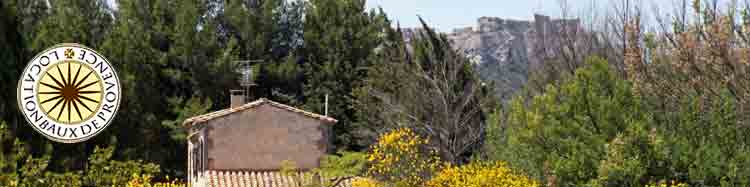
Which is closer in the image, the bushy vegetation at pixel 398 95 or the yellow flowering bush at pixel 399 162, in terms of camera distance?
the bushy vegetation at pixel 398 95

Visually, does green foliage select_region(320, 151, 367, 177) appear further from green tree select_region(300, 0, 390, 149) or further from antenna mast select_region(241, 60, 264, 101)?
green tree select_region(300, 0, 390, 149)

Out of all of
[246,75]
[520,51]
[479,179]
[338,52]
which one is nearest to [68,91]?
[479,179]

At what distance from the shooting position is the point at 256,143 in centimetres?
3111

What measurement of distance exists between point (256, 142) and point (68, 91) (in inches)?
805

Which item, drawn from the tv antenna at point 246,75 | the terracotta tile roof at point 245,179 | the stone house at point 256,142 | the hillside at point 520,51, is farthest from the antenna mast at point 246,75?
the terracotta tile roof at point 245,179

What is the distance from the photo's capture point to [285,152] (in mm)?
31266

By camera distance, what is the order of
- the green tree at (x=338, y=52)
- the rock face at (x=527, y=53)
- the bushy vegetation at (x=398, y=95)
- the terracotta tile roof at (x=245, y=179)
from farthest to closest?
the green tree at (x=338, y=52) → the rock face at (x=527, y=53) → the terracotta tile roof at (x=245, y=179) → the bushy vegetation at (x=398, y=95)

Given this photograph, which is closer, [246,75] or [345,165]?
[345,165]

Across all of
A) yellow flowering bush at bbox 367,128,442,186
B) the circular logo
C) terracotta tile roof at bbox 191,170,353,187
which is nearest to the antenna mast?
terracotta tile roof at bbox 191,170,353,187

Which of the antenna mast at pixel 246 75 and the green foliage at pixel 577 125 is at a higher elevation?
the antenna mast at pixel 246 75

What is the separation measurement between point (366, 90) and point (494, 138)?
8579 millimetres

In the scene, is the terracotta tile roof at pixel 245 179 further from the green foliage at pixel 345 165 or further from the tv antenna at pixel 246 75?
the tv antenna at pixel 246 75

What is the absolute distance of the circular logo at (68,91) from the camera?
35.2 feet

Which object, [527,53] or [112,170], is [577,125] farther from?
[527,53]
